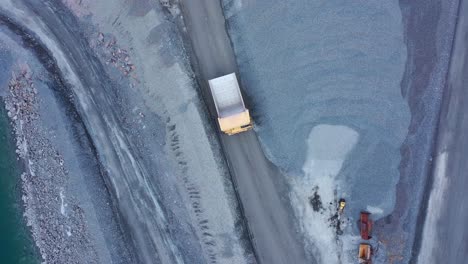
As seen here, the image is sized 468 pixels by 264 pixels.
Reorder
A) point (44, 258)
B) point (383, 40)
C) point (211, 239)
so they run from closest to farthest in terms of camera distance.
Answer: point (383, 40), point (211, 239), point (44, 258)

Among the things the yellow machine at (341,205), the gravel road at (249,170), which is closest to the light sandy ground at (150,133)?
the gravel road at (249,170)

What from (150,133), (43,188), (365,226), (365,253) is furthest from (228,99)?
(43,188)

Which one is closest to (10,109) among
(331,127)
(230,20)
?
(230,20)

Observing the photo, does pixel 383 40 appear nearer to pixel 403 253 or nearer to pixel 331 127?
pixel 331 127

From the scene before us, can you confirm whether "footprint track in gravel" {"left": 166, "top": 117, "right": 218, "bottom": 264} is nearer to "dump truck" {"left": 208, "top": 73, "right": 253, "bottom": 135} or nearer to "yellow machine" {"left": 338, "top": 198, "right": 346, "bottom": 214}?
"dump truck" {"left": 208, "top": 73, "right": 253, "bottom": 135}

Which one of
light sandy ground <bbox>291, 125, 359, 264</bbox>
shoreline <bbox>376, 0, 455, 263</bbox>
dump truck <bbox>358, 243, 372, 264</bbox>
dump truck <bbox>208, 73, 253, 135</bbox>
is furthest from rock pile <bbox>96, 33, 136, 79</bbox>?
dump truck <bbox>358, 243, 372, 264</bbox>

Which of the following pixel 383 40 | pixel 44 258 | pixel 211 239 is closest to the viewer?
pixel 383 40

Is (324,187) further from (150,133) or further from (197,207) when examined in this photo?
(150,133)
